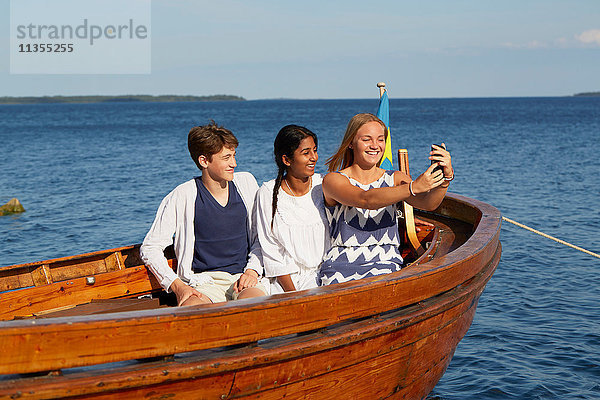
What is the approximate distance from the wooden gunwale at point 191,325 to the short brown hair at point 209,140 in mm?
1442

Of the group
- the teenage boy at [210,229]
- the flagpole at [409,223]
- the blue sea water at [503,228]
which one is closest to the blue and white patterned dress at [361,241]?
the teenage boy at [210,229]

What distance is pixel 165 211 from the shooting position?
4.81 metres

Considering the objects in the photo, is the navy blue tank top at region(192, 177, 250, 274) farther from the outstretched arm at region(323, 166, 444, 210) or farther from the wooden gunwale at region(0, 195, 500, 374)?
the wooden gunwale at region(0, 195, 500, 374)

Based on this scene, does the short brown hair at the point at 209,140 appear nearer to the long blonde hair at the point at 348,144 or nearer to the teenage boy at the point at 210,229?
the teenage boy at the point at 210,229

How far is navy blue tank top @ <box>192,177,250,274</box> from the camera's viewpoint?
15.9 ft

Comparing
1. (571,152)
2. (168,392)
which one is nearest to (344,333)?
(168,392)

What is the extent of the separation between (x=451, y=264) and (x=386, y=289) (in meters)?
0.74

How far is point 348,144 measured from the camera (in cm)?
476

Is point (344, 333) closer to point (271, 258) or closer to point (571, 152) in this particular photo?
point (271, 258)

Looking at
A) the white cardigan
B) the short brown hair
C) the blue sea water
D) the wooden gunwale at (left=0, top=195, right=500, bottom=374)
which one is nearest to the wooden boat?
the wooden gunwale at (left=0, top=195, right=500, bottom=374)

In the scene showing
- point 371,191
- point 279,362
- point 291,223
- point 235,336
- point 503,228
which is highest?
point 371,191

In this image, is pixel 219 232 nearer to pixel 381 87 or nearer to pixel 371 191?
pixel 371 191

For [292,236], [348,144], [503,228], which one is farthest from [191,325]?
[503,228]

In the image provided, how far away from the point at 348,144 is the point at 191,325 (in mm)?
2031
